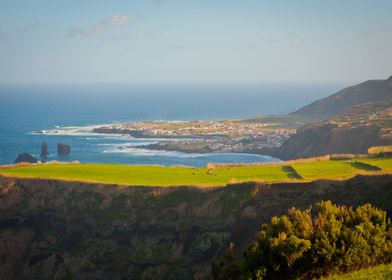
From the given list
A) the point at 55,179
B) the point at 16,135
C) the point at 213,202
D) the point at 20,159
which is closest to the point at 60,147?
the point at 20,159

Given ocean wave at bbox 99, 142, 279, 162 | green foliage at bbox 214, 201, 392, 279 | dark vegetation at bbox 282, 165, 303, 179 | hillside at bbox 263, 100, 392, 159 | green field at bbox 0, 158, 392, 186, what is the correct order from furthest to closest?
ocean wave at bbox 99, 142, 279, 162, hillside at bbox 263, 100, 392, 159, green field at bbox 0, 158, 392, 186, dark vegetation at bbox 282, 165, 303, 179, green foliage at bbox 214, 201, 392, 279

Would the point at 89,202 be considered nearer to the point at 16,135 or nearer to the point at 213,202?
the point at 213,202

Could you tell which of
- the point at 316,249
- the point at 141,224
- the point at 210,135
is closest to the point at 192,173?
the point at 141,224

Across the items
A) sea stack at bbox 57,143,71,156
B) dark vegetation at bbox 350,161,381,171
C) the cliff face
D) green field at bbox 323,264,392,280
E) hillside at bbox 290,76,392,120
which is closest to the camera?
green field at bbox 323,264,392,280

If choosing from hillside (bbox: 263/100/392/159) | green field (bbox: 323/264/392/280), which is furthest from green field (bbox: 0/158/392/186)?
hillside (bbox: 263/100/392/159)

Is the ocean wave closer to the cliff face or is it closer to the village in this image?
the village
